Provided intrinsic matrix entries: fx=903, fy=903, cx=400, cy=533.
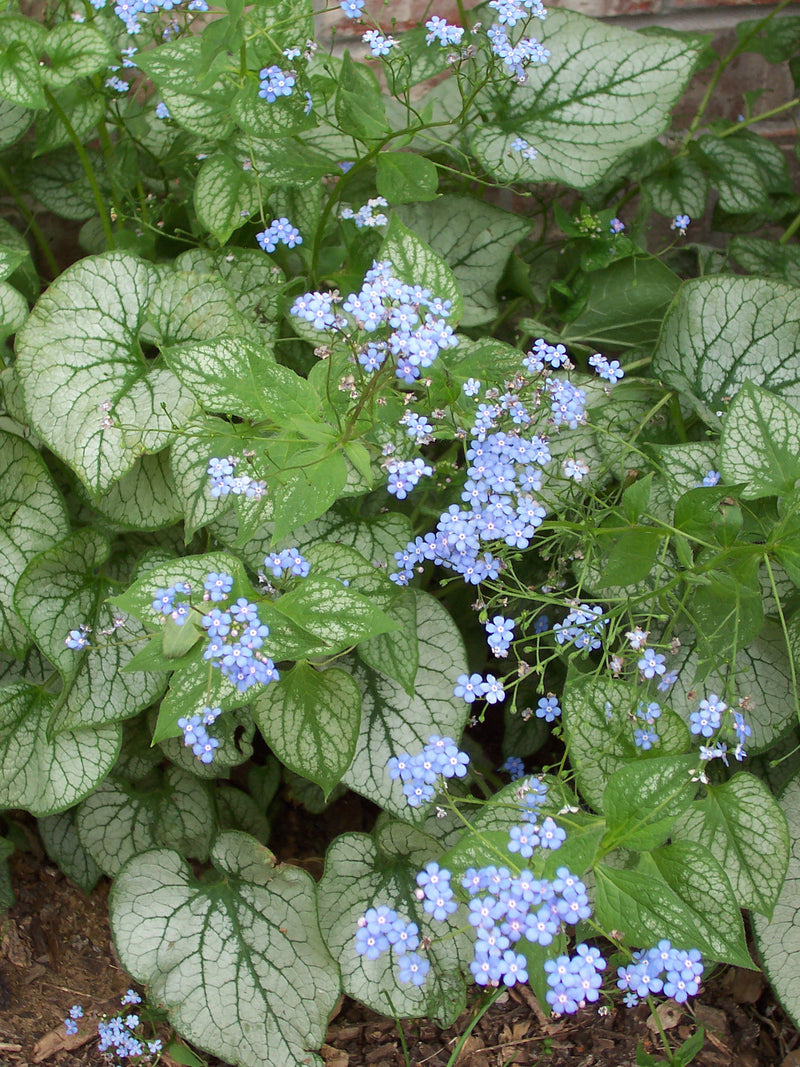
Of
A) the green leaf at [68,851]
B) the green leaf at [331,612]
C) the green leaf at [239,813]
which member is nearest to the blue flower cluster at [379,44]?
the green leaf at [331,612]

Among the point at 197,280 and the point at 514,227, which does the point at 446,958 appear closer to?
the point at 197,280

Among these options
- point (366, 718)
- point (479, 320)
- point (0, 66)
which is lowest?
point (366, 718)

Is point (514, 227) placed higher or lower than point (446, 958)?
higher

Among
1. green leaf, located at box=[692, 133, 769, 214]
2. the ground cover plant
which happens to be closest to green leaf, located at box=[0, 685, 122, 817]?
the ground cover plant

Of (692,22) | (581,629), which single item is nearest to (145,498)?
(581,629)

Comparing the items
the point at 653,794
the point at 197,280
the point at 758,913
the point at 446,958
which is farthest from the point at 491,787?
the point at 197,280
